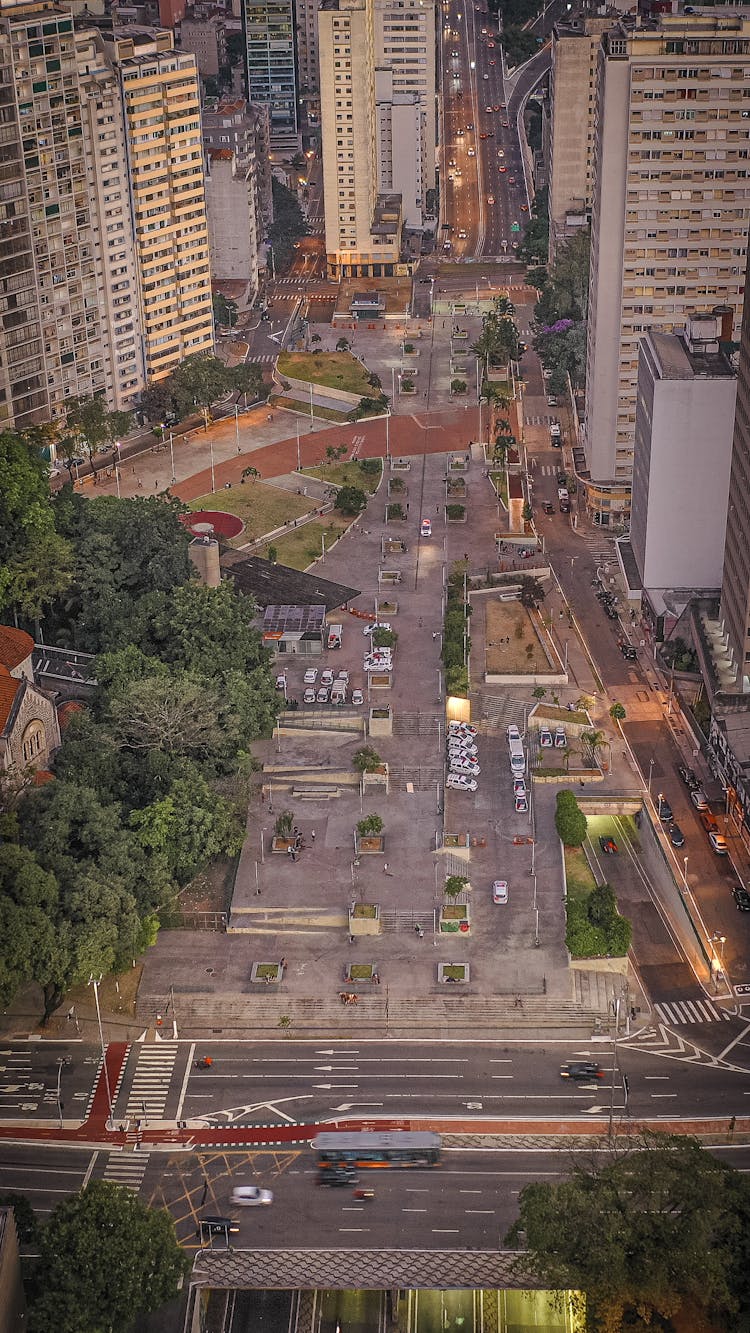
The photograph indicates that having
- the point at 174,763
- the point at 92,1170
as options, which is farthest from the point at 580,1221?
the point at 174,763

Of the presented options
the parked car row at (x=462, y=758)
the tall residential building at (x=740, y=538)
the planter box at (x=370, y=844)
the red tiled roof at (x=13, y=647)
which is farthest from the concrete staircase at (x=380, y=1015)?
the tall residential building at (x=740, y=538)

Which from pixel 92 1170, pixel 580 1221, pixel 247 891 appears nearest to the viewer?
pixel 580 1221

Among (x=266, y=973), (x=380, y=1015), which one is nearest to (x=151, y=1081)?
(x=266, y=973)

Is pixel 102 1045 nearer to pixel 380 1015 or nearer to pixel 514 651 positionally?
pixel 380 1015

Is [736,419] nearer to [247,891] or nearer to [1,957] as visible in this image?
[247,891]

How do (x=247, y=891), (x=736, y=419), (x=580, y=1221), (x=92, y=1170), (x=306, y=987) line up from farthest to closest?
(x=736, y=419), (x=247, y=891), (x=306, y=987), (x=92, y=1170), (x=580, y=1221)

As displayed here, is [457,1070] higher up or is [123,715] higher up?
[123,715]

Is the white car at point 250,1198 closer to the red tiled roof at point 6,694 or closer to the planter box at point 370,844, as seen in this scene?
the planter box at point 370,844
